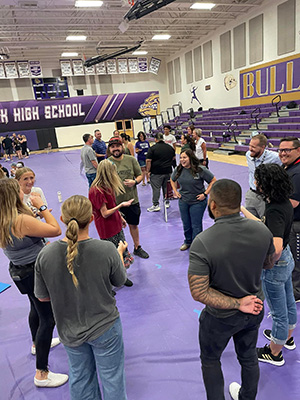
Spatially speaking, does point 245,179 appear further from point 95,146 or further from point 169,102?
point 169,102

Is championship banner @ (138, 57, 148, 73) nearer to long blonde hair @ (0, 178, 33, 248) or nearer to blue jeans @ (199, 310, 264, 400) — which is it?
long blonde hair @ (0, 178, 33, 248)

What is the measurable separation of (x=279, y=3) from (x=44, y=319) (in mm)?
14782

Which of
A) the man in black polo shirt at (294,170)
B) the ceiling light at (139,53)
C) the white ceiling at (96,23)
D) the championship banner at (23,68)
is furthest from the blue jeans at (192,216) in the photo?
the ceiling light at (139,53)

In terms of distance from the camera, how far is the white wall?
12.4 meters

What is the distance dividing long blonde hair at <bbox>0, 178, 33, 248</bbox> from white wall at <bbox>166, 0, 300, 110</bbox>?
1353cm

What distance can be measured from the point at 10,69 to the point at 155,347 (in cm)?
2034

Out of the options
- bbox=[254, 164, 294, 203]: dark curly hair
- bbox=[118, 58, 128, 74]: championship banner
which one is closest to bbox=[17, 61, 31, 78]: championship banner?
bbox=[118, 58, 128, 74]: championship banner

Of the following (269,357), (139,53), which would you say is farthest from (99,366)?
(139,53)

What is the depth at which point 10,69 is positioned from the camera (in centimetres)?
1794

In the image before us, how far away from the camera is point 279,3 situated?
1183 cm

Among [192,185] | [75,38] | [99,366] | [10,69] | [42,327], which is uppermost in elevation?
[75,38]

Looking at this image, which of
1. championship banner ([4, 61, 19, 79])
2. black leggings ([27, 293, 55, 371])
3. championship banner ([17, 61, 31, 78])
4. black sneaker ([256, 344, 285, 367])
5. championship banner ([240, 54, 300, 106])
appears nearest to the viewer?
black leggings ([27, 293, 55, 371])

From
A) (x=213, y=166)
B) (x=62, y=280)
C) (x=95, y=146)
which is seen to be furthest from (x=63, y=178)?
(x=62, y=280)

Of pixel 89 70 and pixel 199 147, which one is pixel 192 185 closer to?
pixel 199 147
